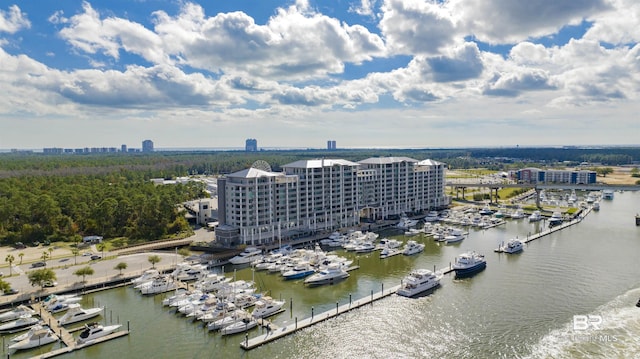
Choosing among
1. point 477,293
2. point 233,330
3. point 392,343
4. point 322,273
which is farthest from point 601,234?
point 233,330

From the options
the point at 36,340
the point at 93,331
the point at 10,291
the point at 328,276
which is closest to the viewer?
the point at 36,340

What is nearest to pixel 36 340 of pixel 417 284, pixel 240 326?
pixel 240 326

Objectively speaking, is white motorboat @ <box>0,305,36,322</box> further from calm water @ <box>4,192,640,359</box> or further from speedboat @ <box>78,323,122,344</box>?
speedboat @ <box>78,323,122,344</box>

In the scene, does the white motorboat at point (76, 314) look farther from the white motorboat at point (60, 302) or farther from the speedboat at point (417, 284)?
the speedboat at point (417, 284)

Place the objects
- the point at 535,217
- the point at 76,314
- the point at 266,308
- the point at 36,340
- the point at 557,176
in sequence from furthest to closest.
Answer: the point at 557,176 → the point at 535,217 → the point at 266,308 → the point at 76,314 → the point at 36,340

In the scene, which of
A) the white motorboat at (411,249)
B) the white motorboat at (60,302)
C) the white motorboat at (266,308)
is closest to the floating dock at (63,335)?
the white motorboat at (60,302)

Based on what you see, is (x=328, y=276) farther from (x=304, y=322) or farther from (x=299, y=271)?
(x=304, y=322)
